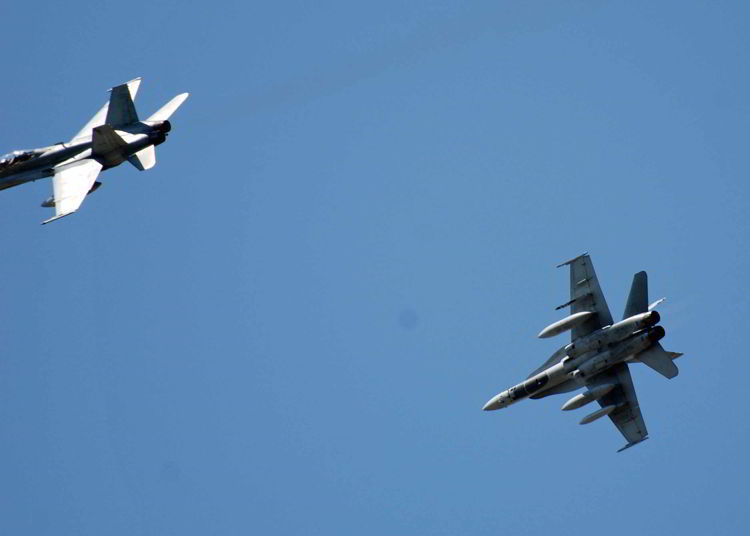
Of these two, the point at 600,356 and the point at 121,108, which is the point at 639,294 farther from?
the point at 121,108

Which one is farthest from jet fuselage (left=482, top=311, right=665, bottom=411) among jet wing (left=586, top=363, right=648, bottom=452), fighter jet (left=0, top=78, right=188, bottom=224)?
fighter jet (left=0, top=78, right=188, bottom=224)

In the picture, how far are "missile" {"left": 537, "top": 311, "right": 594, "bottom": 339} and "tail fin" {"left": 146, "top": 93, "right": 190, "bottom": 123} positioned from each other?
13.2 metres

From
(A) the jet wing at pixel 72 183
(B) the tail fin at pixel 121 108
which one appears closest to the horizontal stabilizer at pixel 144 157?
(A) the jet wing at pixel 72 183

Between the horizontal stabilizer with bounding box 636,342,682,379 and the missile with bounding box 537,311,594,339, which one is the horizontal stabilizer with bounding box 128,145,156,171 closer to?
the missile with bounding box 537,311,594,339

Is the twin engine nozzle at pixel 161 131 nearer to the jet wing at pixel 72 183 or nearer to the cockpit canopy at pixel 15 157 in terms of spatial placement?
the jet wing at pixel 72 183

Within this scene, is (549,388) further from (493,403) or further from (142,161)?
(142,161)

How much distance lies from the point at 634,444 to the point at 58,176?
1908cm

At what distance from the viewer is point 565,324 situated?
4325 centimetres

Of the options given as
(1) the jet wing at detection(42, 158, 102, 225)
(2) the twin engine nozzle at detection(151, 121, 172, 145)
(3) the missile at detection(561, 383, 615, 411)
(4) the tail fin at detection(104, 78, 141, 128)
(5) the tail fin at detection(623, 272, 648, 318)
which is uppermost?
(4) the tail fin at detection(104, 78, 141, 128)

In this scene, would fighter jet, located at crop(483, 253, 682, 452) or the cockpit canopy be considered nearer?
fighter jet, located at crop(483, 253, 682, 452)

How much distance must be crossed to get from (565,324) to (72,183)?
1518cm

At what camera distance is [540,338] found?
1694 inches

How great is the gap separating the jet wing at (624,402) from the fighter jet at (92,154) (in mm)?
15052

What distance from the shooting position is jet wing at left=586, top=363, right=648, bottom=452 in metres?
44.7
